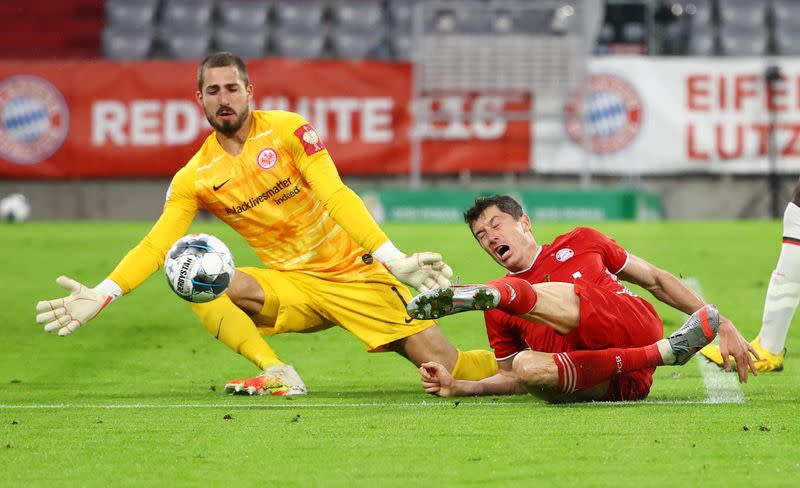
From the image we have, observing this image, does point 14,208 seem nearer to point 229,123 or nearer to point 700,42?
point 700,42

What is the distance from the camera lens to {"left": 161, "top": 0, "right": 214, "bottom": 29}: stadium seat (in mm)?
21984

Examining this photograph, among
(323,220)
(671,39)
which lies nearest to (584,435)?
(323,220)

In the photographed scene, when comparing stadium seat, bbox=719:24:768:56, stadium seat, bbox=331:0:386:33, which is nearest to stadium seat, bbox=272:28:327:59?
stadium seat, bbox=331:0:386:33

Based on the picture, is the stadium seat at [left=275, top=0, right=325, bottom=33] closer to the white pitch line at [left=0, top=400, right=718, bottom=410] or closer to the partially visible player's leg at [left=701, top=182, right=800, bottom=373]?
the partially visible player's leg at [left=701, top=182, right=800, bottom=373]

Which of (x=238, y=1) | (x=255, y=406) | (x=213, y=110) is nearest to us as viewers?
(x=255, y=406)

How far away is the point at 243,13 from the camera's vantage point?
22203 mm

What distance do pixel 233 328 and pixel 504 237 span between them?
142 cm

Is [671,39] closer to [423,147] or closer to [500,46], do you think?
[500,46]

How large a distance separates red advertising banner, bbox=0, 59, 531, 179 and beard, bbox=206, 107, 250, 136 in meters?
13.8

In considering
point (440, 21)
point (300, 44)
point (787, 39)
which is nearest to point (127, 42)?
point (300, 44)

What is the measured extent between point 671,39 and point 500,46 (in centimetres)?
272

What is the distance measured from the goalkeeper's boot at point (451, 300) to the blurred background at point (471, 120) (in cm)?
1419

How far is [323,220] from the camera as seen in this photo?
657 cm

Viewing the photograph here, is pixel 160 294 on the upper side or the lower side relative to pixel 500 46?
lower
